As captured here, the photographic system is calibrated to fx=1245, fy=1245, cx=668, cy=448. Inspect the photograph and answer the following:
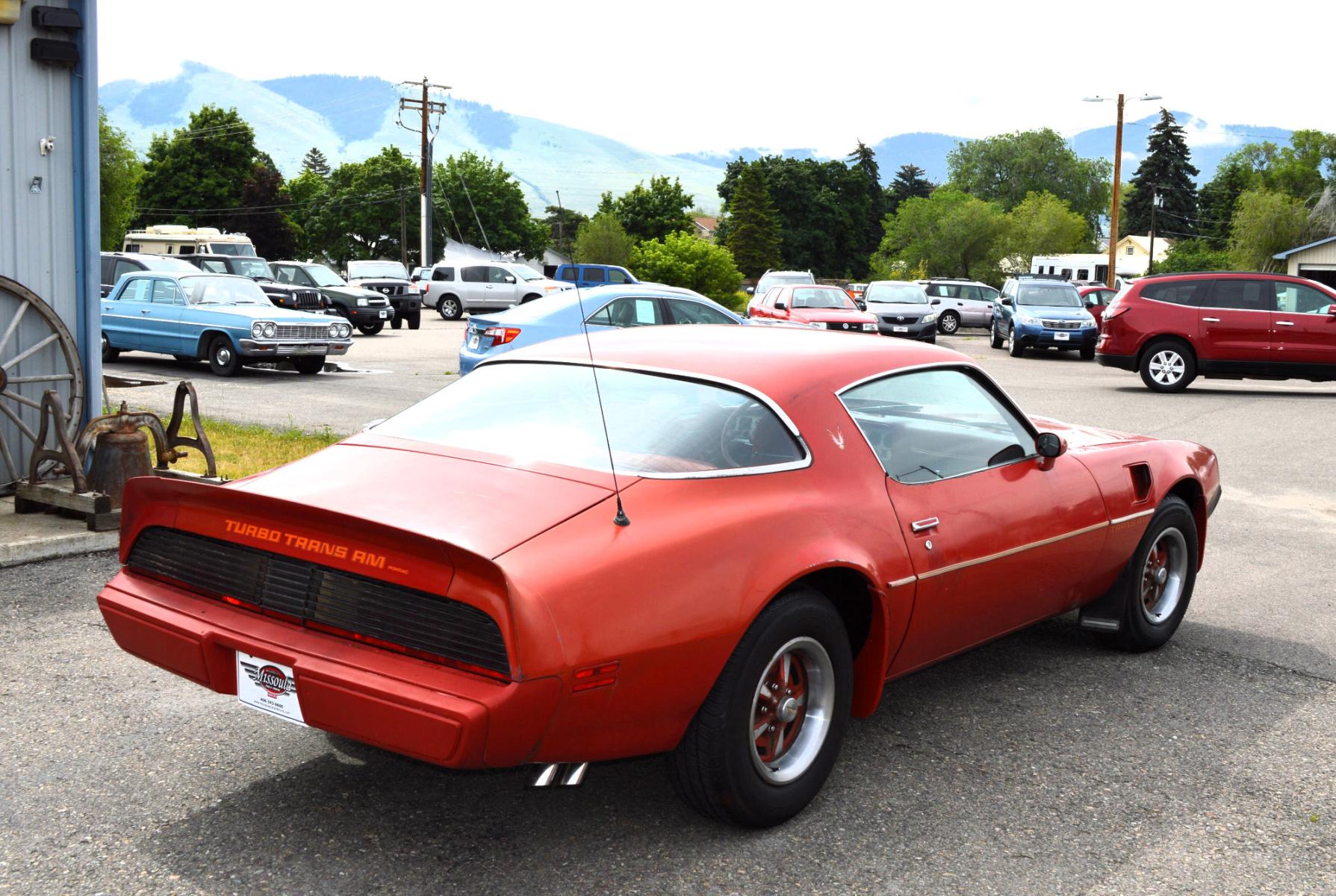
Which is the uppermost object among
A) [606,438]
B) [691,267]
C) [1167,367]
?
[691,267]

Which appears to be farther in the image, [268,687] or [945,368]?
[945,368]

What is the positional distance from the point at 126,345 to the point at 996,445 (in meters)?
17.0

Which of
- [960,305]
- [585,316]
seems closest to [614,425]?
[585,316]

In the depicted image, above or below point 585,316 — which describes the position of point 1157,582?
below

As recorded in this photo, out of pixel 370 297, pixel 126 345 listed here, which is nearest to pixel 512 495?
pixel 126 345

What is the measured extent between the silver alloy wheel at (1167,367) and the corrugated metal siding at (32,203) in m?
15.4

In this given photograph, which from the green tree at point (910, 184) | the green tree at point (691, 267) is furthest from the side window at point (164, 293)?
the green tree at point (910, 184)

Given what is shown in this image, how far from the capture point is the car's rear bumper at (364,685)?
2.96 metres

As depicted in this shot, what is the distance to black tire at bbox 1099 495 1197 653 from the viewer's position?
5.34 metres

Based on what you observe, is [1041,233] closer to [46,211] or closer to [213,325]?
[213,325]

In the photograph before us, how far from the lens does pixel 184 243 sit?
3516cm

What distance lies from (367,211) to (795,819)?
3909 inches

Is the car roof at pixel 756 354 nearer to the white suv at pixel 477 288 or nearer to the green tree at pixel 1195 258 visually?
the white suv at pixel 477 288

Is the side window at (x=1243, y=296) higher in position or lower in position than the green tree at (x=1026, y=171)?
lower
